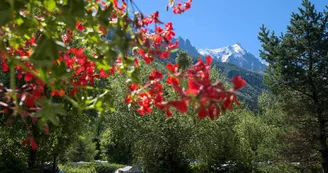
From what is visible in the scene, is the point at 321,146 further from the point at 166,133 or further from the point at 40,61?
the point at 40,61

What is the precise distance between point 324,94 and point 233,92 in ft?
43.3

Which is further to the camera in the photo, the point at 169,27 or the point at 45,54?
the point at 169,27

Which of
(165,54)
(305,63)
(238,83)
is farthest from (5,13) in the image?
(305,63)

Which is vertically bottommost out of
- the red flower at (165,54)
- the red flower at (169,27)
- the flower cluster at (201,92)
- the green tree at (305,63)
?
the flower cluster at (201,92)

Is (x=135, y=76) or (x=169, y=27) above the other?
(x=169, y=27)

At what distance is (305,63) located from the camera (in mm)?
13719

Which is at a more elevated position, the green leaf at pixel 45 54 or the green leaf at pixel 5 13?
the green leaf at pixel 5 13

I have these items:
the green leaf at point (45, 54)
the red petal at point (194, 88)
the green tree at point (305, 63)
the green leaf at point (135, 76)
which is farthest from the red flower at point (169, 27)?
the green tree at point (305, 63)

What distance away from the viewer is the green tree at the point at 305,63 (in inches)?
512

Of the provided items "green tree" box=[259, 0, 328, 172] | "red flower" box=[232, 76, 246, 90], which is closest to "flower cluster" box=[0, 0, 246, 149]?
"red flower" box=[232, 76, 246, 90]

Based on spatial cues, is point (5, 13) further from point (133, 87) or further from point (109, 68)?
point (133, 87)

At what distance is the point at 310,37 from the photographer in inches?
530

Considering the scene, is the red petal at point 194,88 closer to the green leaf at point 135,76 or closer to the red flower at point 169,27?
the green leaf at point 135,76

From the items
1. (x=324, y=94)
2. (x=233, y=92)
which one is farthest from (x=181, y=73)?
(x=324, y=94)
